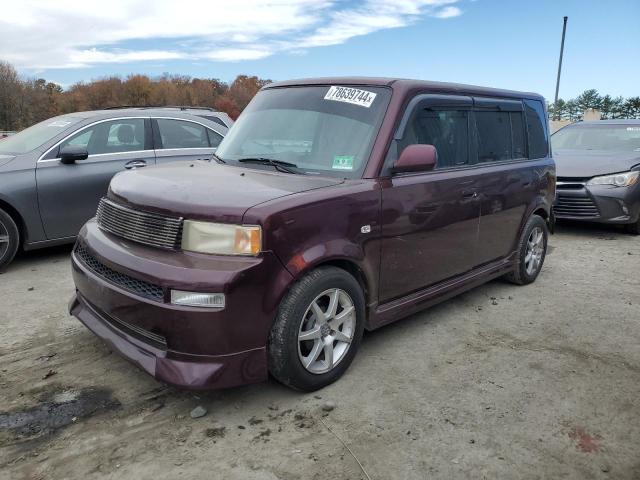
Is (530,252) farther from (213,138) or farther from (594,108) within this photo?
(594,108)

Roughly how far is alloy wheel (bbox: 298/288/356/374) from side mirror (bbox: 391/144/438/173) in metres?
0.91

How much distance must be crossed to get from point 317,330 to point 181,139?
448 centimetres

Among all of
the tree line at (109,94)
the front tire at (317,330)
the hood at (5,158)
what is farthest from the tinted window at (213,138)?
the tree line at (109,94)

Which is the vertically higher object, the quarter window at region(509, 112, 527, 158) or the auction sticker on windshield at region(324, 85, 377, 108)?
the auction sticker on windshield at region(324, 85, 377, 108)

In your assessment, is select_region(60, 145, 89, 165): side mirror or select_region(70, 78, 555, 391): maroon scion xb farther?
select_region(60, 145, 89, 165): side mirror

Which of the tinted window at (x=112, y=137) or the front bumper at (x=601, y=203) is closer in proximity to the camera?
the tinted window at (x=112, y=137)

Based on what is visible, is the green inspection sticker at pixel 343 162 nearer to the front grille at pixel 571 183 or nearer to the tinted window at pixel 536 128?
the tinted window at pixel 536 128

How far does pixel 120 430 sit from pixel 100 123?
442 cm

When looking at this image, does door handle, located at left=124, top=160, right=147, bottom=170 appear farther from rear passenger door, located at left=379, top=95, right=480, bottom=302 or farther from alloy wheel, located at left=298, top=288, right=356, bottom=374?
alloy wheel, located at left=298, top=288, right=356, bottom=374

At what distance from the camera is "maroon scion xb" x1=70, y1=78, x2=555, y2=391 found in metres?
2.74

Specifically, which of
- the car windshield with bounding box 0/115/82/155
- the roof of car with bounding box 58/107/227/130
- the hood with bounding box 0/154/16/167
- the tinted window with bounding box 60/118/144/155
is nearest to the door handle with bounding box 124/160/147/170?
the tinted window with bounding box 60/118/144/155

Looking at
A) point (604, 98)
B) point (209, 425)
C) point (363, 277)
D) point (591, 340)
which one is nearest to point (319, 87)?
point (363, 277)

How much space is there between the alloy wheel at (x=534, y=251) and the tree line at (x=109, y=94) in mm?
49072

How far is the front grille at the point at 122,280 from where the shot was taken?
9.12 ft
